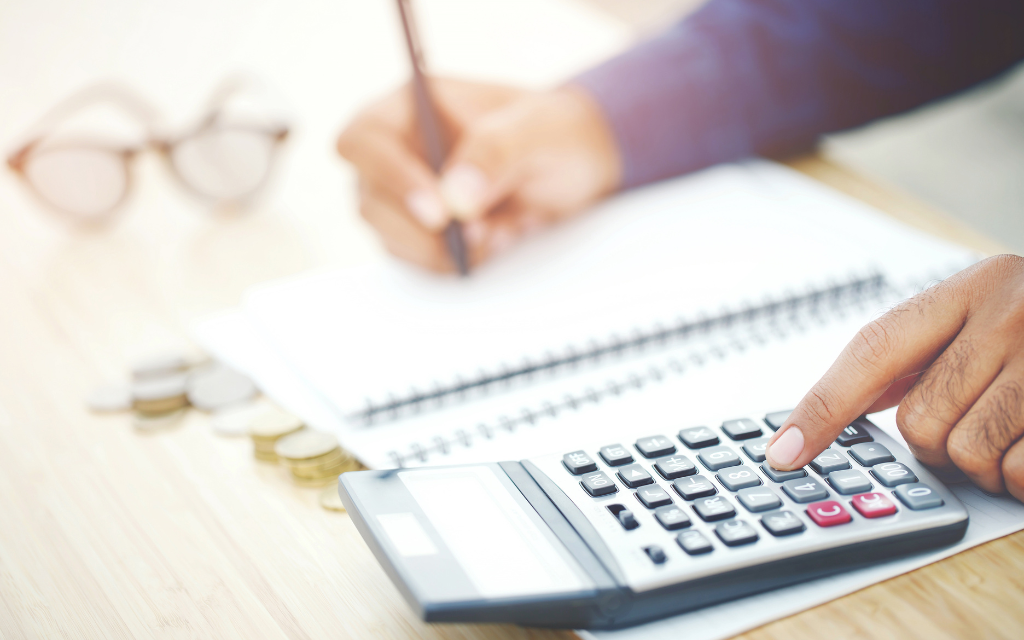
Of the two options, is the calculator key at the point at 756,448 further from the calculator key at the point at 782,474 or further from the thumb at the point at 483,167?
the thumb at the point at 483,167

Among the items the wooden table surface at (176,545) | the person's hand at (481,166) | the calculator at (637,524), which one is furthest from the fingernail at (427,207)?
the calculator at (637,524)

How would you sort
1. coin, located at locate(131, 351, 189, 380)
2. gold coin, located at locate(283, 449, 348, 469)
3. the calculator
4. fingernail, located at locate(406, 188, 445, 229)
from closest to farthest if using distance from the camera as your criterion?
the calculator, gold coin, located at locate(283, 449, 348, 469), coin, located at locate(131, 351, 189, 380), fingernail, located at locate(406, 188, 445, 229)

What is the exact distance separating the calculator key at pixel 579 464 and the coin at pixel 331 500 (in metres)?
0.11

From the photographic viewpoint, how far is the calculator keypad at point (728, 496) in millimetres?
301

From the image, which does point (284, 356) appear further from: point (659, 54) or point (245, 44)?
point (245, 44)

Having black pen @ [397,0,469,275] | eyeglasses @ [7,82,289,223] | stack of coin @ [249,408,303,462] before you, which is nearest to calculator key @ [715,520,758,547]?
stack of coin @ [249,408,303,462]

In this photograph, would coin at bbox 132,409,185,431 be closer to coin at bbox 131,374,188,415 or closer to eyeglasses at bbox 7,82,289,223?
coin at bbox 131,374,188,415

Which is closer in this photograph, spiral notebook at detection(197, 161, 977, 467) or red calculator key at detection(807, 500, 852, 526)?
red calculator key at detection(807, 500, 852, 526)

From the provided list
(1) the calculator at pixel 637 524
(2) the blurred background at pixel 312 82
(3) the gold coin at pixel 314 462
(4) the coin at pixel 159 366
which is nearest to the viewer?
(1) the calculator at pixel 637 524

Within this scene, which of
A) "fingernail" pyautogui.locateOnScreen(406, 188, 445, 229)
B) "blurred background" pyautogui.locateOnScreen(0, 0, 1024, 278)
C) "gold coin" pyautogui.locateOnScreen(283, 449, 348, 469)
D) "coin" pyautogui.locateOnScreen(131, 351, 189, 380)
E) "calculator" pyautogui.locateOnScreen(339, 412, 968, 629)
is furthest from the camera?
"blurred background" pyautogui.locateOnScreen(0, 0, 1024, 278)

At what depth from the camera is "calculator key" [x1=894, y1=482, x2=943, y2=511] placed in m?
0.32

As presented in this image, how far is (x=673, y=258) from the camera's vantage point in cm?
58

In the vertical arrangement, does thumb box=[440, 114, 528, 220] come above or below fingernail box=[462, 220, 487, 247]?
above

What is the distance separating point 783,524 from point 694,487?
0.13 feet
